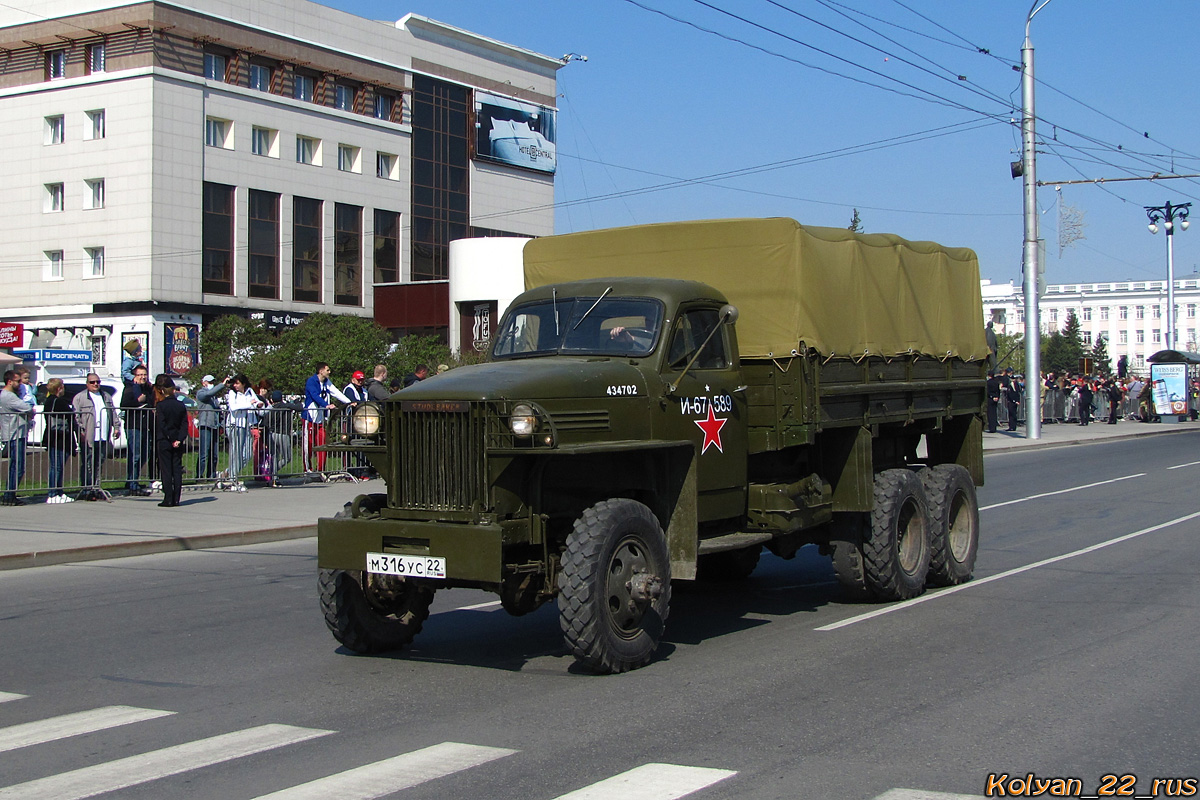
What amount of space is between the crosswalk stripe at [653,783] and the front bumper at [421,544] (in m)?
1.89

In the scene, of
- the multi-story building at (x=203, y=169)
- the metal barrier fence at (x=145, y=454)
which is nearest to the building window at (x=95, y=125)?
the multi-story building at (x=203, y=169)

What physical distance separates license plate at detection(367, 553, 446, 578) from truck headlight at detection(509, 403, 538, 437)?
90 centimetres

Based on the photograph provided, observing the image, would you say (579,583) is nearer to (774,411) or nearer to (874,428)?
(774,411)

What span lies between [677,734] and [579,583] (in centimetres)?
134

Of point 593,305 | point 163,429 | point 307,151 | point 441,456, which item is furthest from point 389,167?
point 441,456

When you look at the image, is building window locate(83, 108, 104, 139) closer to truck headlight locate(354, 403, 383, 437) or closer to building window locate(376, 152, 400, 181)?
building window locate(376, 152, 400, 181)

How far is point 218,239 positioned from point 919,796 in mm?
55824

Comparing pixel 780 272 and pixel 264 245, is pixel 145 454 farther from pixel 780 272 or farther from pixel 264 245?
pixel 264 245

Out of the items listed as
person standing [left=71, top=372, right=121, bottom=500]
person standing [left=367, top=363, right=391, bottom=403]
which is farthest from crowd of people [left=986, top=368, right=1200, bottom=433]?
person standing [left=71, top=372, right=121, bottom=500]

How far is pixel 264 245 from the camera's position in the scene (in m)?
59.3

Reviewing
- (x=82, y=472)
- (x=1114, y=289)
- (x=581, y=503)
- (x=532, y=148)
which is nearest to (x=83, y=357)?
(x=82, y=472)

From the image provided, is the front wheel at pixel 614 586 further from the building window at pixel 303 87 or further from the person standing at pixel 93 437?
the building window at pixel 303 87

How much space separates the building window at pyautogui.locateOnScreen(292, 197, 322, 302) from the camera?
200ft

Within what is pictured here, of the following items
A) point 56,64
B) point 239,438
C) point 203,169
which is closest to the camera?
point 239,438
